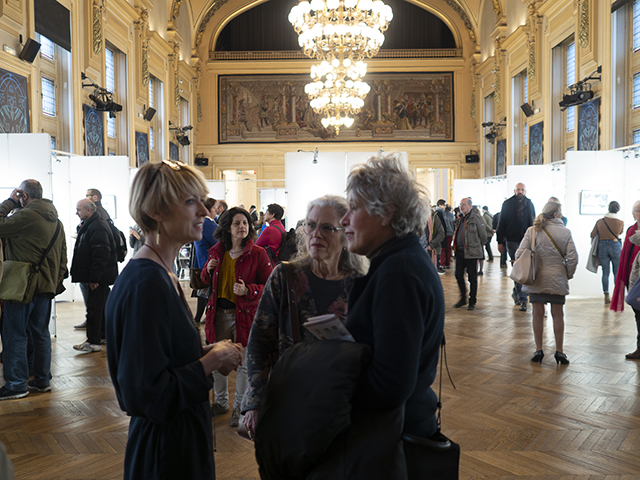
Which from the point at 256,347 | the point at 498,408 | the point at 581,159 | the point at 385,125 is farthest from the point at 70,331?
the point at 385,125

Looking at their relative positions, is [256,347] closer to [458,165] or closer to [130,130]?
[130,130]

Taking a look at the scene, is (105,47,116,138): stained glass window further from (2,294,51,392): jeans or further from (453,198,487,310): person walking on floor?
(2,294,51,392): jeans

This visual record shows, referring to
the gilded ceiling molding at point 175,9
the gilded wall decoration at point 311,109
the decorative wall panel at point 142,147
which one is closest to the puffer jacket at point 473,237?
the decorative wall panel at point 142,147

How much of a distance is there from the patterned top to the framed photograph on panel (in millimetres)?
8538

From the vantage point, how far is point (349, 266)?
2.16 m

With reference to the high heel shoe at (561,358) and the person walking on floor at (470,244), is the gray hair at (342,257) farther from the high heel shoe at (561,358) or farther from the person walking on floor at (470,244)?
the person walking on floor at (470,244)

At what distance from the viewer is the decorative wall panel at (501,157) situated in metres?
19.2

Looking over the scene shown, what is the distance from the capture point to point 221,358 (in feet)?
5.36

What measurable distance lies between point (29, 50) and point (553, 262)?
348 inches

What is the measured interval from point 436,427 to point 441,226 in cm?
984

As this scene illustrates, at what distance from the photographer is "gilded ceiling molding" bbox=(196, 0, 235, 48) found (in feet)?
73.1

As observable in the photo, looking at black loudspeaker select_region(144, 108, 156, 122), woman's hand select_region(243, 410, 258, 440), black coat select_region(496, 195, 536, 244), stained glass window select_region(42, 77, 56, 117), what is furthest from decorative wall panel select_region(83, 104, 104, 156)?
woman's hand select_region(243, 410, 258, 440)

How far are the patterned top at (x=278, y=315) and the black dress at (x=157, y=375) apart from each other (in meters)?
→ 0.40

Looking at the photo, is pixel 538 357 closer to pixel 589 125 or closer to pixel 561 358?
pixel 561 358
